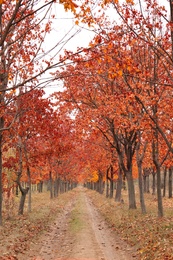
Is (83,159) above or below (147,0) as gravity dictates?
below

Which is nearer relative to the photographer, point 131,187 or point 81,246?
point 81,246

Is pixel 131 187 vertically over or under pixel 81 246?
over

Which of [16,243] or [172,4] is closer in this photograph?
[172,4]

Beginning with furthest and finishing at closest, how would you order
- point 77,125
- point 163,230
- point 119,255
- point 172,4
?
point 77,125
point 163,230
point 119,255
point 172,4

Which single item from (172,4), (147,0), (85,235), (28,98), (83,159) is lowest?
(85,235)

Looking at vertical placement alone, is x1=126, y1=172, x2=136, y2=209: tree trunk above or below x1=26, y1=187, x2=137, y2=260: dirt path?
above

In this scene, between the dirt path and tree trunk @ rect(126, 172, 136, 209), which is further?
tree trunk @ rect(126, 172, 136, 209)

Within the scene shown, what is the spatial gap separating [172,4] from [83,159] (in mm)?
37286

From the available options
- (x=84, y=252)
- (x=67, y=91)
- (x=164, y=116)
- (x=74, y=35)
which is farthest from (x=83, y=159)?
(x=74, y=35)

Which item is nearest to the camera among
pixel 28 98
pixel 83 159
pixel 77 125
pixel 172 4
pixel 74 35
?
pixel 74 35

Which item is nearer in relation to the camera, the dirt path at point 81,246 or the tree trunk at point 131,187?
the dirt path at point 81,246

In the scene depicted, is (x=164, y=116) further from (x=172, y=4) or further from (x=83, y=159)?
(x=83, y=159)

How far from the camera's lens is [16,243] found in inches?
509

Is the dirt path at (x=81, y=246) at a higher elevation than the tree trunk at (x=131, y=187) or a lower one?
lower
